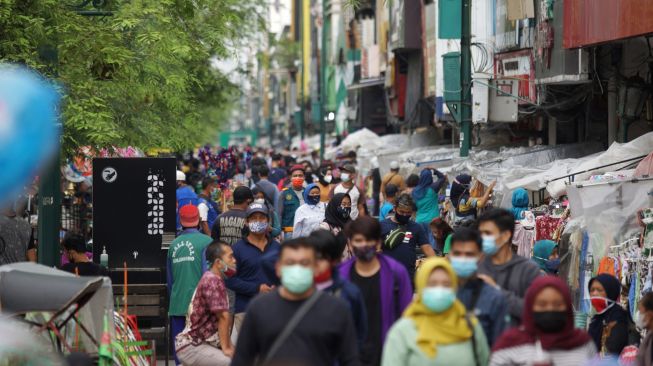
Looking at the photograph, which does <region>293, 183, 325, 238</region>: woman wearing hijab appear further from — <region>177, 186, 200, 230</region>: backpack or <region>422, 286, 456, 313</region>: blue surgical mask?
<region>422, 286, 456, 313</region>: blue surgical mask

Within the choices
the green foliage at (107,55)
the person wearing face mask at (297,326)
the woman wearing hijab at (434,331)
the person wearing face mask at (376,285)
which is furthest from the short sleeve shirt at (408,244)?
the woman wearing hijab at (434,331)

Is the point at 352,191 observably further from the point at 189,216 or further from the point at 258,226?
the point at 258,226

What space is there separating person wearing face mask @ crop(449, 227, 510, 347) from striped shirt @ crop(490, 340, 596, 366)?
32.3 inches

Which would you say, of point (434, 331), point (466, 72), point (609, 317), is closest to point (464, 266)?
point (434, 331)

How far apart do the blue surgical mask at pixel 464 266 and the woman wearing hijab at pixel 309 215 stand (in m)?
7.50

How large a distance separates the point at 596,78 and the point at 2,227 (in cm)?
1075

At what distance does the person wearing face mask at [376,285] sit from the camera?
9.14m

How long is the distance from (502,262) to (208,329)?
306 centimetres

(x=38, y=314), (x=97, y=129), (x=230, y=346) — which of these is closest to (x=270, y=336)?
(x=38, y=314)

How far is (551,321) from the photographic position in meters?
7.24

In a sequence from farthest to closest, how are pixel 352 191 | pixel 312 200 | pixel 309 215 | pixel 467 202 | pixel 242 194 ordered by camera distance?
pixel 352 191
pixel 467 202
pixel 312 200
pixel 309 215
pixel 242 194

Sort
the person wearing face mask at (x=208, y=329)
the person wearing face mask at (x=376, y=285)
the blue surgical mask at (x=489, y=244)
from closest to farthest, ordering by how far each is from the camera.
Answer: the blue surgical mask at (x=489, y=244), the person wearing face mask at (x=376, y=285), the person wearing face mask at (x=208, y=329)

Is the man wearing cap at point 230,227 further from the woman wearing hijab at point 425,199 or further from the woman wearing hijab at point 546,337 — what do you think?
the woman wearing hijab at point 546,337

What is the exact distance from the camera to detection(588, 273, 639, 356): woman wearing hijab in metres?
10.0
